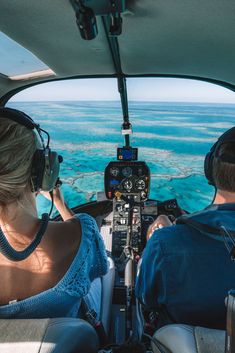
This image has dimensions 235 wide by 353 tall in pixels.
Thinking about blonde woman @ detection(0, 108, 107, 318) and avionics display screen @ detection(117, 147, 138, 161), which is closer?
blonde woman @ detection(0, 108, 107, 318)

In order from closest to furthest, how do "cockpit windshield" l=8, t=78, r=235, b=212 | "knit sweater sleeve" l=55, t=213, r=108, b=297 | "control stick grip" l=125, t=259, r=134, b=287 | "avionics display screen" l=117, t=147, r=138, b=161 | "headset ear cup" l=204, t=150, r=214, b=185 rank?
"knit sweater sleeve" l=55, t=213, r=108, b=297 < "headset ear cup" l=204, t=150, r=214, b=185 < "control stick grip" l=125, t=259, r=134, b=287 < "avionics display screen" l=117, t=147, r=138, b=161 < "cockpit windshield" l=8, t=78, r=235, b=212

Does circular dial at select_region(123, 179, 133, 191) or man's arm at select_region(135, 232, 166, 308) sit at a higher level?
circular dial at select_region(123, 179, 133, 191)

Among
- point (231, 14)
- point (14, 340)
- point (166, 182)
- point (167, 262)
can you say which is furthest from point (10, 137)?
point (166, 182)

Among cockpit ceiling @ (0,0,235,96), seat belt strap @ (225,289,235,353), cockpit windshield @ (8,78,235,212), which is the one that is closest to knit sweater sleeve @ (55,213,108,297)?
seat belt strap @ (225,289,235,353)

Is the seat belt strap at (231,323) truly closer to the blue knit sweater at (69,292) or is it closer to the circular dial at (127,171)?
the blue knit sweater at (69,292)

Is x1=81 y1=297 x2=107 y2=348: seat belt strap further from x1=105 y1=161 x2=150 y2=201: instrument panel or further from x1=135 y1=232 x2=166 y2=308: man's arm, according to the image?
x1=105 y1=161 x2=150 y2=201: instrument panel
